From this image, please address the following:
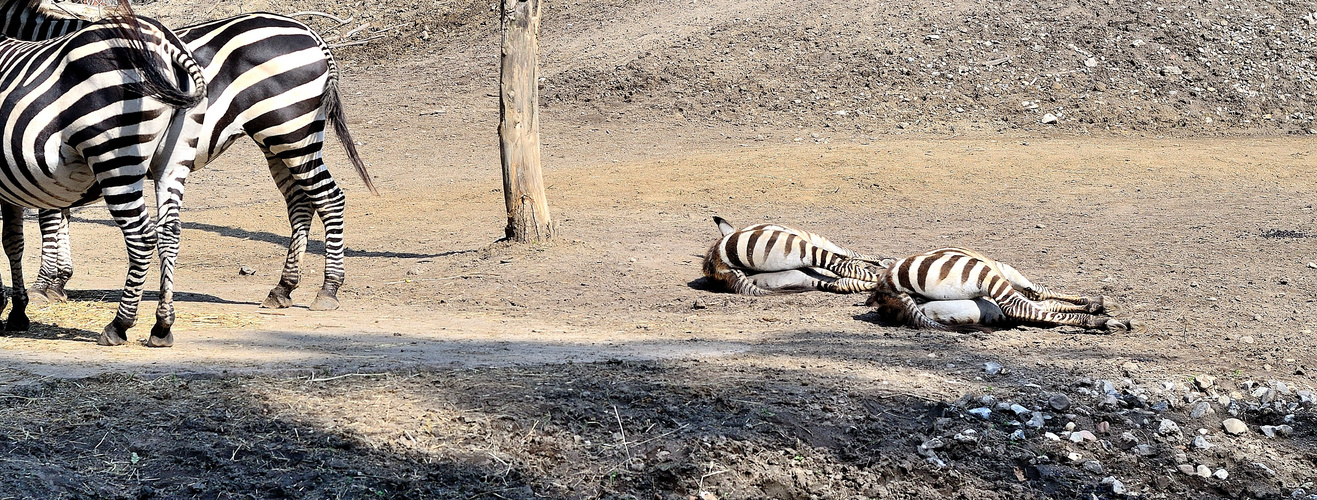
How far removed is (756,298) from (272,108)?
12.1ft

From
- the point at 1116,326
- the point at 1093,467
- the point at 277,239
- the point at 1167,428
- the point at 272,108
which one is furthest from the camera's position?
the point at 277,239

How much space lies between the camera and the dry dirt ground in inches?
171

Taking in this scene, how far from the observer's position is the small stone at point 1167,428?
4.78 m

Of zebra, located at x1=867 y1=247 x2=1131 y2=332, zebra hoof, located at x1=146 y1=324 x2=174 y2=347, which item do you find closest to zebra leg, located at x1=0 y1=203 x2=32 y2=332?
zebra hoof, located at x1=146 y1=324 x2=174 y2=347

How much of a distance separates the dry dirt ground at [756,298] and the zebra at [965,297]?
0.86 ft

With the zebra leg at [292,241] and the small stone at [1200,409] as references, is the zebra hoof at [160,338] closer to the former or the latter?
the zebra leg at [292,241]

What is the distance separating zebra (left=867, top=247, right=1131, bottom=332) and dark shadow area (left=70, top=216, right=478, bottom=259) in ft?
15.2

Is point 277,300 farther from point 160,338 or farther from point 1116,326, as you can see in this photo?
point 1116,326

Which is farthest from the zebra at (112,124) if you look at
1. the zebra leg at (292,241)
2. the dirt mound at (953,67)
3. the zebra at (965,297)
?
the dirt mound at (953,67)

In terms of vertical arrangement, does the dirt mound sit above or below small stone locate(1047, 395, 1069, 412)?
above

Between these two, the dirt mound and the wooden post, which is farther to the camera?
the dirt mound

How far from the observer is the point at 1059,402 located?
496cm

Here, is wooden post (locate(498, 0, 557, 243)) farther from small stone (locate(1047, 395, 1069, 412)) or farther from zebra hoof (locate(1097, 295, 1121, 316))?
small stone (locate(1047, 395, 1069, 412))

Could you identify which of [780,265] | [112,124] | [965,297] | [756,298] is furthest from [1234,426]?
[112,124]
